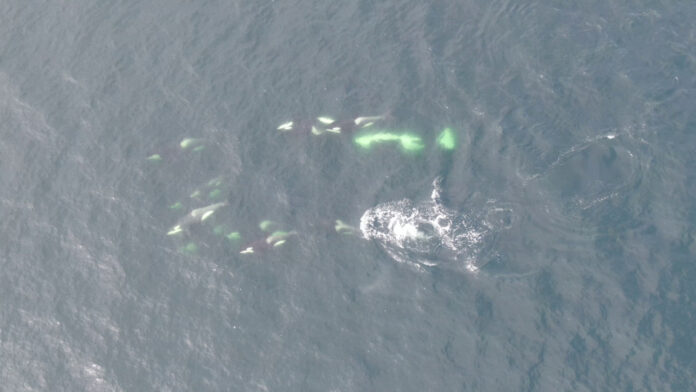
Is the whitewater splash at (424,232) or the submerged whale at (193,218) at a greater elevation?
the submerged whale at (193,218)

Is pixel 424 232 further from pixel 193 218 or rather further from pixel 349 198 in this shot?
pixel 193 218

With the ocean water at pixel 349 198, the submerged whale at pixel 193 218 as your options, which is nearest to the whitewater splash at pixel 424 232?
the ocean water at pixel 349 198

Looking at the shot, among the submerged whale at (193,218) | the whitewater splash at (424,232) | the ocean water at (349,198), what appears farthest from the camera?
the submerged whale at (193,218)

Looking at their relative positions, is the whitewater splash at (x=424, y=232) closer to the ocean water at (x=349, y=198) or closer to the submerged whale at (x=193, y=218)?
the ocean water at (x=349, y=198)

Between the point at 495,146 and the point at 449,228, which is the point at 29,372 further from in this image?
the point at 495,146

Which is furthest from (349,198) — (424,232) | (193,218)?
(193,218)

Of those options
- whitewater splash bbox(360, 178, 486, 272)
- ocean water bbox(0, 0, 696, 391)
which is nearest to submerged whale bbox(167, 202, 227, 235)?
ocean water bbox(0, 0, 696, 391)

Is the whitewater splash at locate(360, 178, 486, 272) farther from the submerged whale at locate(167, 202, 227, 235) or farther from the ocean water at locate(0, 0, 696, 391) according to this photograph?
the submerged whale at locate(167, 202, 227, 235)
